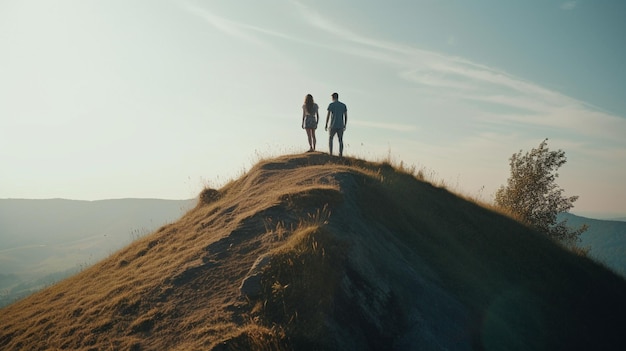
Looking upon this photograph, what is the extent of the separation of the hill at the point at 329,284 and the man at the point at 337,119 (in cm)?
229

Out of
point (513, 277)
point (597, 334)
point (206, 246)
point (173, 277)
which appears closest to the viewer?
point (173, 277)

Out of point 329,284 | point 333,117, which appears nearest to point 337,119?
point 333,117

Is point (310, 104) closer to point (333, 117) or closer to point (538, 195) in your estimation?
point (333, 117)

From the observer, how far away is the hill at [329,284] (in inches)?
306

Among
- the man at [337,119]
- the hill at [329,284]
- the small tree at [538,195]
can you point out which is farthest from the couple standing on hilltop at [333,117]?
the small tree at [538,195]

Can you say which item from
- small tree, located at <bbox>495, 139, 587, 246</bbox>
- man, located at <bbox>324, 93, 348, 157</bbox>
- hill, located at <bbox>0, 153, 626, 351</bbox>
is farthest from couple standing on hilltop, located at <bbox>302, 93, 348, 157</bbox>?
small tree, located at <bbox>495, 139, 587, 246</bbox>

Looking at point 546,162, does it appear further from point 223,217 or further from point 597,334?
point 223,217

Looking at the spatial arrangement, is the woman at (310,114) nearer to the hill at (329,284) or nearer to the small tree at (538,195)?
the hill at (329,284)

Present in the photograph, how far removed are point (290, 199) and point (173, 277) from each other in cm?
362

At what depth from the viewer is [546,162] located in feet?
122

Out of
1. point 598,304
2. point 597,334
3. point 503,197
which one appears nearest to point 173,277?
point 597,334

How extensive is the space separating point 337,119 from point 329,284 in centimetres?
1130

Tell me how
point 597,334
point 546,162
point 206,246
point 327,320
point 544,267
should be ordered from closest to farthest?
1. point 327,320
2. point 206,246
3. point 597,334
4. point 544,267
5. point 546,162

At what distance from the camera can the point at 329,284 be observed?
318 inches
